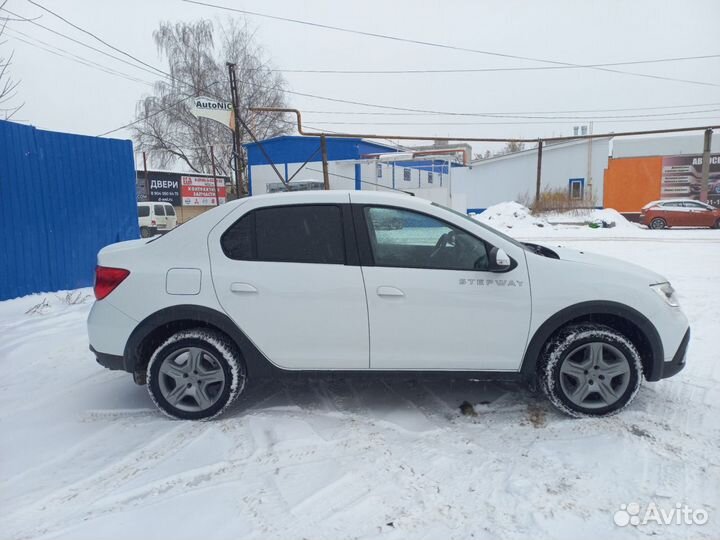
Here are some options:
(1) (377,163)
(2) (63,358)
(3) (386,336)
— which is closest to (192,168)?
(1) (377,163)

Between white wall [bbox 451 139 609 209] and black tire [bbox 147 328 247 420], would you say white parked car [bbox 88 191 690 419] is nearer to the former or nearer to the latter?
black tire [bbox 147 328 247 420]

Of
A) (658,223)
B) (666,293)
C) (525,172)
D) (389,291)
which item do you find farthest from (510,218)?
(389,291)

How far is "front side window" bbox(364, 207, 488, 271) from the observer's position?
338 centimetres

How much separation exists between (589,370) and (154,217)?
2213 centimetres

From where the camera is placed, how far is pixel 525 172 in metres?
36.1

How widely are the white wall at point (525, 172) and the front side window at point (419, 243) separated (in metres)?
31.2

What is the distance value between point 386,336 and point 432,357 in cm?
35

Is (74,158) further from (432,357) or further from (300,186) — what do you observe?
(300,186)

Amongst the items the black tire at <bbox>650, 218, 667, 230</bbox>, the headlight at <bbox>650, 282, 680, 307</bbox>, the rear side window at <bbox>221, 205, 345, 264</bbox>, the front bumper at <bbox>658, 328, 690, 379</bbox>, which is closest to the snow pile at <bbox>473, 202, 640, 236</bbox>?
the black tire at <bbox>650, 218, 667, 230</bbox>

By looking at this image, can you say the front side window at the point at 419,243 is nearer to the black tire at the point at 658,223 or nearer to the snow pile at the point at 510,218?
the snow pile at the point at 510,218

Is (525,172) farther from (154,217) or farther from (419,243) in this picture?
(419,243)

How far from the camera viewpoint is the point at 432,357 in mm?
3373

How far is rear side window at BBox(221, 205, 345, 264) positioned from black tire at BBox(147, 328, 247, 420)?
65cm

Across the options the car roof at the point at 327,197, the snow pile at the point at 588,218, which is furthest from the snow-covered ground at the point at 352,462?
the snow pile at the point at 588,218
